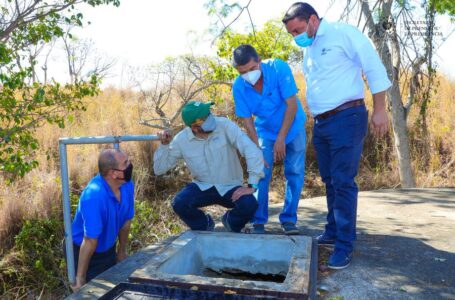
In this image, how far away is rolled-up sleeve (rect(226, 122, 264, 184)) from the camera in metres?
3.57

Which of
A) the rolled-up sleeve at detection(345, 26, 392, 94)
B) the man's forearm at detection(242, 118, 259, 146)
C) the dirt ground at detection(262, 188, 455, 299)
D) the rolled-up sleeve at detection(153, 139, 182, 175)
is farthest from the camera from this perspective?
the man's forearm at detection(242, 118, 259, 146)

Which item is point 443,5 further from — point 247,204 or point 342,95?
point 247,204

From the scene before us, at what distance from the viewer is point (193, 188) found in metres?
3.79

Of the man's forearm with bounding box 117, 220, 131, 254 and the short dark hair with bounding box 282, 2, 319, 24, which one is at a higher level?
the short dark hair with bounding box 282, 2, 319, 24

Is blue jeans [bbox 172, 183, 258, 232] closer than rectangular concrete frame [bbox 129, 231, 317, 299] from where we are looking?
No

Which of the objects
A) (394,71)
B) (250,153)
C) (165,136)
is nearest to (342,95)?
(250,153)

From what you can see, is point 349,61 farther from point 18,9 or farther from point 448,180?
point 448,180

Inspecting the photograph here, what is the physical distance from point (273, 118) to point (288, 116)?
0.62ft

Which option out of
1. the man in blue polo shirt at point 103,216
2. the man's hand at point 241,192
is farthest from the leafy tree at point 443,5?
the man in blue polo shirt at point 103,216

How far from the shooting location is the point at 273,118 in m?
3.80

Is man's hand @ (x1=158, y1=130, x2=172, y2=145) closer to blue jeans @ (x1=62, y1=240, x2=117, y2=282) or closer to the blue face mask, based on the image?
blue jeans @ (x1=62, y1=240, x2=117, y2=282)

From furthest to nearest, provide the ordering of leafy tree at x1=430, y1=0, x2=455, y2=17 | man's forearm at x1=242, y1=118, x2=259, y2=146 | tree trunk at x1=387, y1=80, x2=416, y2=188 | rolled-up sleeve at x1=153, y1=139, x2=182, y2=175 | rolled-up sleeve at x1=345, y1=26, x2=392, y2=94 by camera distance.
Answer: tree trunk at x1=387, y1=80, x2=416, y2=188 → leafy tree at x1=430, y1=0, x2=455, y2=17 → man's forearm at x1=242, y1=118, x2=259, y2=146 → rolled-up sleeve at x1=153, y1=139, x2=182, y2=175 → rolled-up sleeve at x1=345, y1=26, x2=392, y2=94

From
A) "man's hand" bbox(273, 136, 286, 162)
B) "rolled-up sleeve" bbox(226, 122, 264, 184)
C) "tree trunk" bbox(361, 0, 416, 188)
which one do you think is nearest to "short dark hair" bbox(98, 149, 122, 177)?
"rolled-up sleeve" bbox(226, 122, 264, 184)

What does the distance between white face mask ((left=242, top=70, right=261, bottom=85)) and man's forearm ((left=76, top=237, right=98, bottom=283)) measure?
1.71 meters
